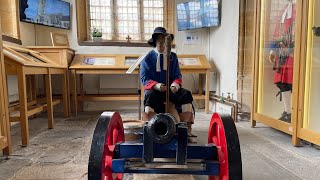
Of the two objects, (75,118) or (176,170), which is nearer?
(176,170)

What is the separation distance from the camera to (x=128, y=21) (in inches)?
209

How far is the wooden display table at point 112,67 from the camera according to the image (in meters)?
4.49

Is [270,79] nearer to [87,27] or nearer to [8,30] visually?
[87,27]

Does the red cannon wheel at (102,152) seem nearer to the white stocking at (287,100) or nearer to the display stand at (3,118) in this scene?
the display stand at (3,118)

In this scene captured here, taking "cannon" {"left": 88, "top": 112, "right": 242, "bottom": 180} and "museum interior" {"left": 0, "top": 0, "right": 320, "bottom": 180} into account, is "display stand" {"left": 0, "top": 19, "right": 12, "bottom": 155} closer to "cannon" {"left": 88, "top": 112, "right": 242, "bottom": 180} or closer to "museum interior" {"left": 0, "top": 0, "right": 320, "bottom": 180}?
"museum interior" {"left": 0, "top": 0, "right": 320, "bottom": 180}

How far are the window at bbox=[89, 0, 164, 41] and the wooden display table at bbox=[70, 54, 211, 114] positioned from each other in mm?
647

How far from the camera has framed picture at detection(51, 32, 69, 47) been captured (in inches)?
177

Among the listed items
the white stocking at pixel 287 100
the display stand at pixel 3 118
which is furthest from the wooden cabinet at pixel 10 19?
the white stocking at pixel 287 100

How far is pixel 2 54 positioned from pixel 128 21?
3.25 metres

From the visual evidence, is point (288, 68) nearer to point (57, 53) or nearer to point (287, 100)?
point (287, 100)

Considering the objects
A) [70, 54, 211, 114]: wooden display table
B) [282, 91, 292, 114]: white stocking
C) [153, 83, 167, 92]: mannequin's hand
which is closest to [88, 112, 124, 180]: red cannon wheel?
[153, 83, 167, 92]: mannequin's hand

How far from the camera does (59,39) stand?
4.63 m

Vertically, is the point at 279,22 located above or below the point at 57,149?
above

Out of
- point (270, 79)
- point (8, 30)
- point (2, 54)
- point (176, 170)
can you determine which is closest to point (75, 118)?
point (8, 30)
